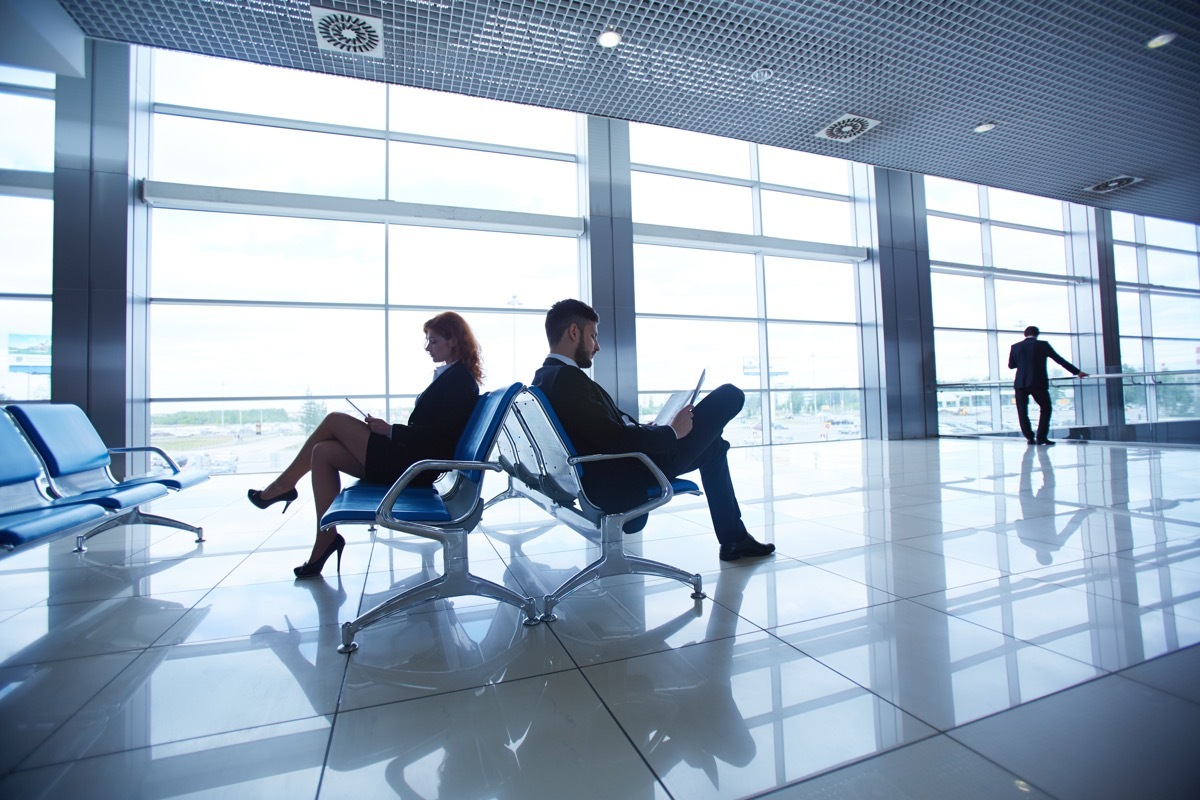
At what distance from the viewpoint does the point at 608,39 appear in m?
3.51

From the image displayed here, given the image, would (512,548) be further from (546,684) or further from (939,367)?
(939,367)

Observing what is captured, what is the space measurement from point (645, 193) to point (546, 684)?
27.0ft

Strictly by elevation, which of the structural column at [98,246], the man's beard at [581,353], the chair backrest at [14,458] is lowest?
the chair backrest at [14,458]

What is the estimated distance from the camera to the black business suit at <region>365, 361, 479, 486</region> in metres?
2.23

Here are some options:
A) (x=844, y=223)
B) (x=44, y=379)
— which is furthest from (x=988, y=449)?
(x=44, y=379)

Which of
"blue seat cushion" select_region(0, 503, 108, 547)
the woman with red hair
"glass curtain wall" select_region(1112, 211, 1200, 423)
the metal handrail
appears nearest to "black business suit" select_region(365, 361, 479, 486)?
the woman with red hair

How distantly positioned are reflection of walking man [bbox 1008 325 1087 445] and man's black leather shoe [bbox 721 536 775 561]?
6500 mm

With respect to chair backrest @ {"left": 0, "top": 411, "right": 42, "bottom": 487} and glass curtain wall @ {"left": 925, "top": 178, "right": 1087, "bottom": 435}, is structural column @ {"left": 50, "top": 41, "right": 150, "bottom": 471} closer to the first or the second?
chair backrest @ {"left": 0, "top": 411, "right": 42, "bottom": 487}

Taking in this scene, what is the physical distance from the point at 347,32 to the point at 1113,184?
28.1ft

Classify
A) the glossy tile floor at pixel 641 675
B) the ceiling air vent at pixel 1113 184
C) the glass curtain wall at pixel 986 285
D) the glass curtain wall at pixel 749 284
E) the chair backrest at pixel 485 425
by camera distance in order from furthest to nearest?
the glass curtain wall at pixel 986 285
the glass curtain wall at pixel 749 284
the ceiling air vent at pixel 1113 184
the chair backrest at pixel 485 425
the glossy tile floor at pixel 641 675

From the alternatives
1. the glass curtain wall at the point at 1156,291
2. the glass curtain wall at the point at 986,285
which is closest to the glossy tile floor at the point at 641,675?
the glass curtain wall at the point at 986,285

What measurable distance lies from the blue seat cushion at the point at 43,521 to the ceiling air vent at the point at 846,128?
5679 mm

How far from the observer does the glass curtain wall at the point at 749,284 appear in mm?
8305

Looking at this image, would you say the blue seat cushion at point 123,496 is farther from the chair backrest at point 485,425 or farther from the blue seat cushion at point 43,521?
the chair backrest at point 485,425
